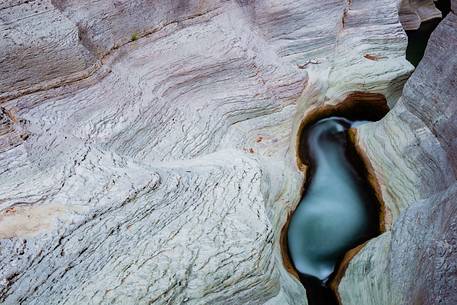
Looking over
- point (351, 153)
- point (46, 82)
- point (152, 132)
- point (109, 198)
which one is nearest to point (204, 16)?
point (152, 132)

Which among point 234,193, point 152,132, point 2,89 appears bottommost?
point 234,193

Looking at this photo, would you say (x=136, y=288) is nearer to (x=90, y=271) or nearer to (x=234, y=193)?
(x=90, y=271)

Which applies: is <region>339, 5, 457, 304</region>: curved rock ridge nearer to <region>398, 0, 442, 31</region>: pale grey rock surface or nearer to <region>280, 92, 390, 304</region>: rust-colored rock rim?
<region>280, 92, 390, 304</region>: rust-colored rock rim

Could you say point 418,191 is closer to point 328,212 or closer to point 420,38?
point 328,212

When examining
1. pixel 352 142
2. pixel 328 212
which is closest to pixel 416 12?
pixel 352 142

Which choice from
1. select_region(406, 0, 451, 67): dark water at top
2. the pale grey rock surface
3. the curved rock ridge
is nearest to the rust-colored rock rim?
the curved rock ridge
